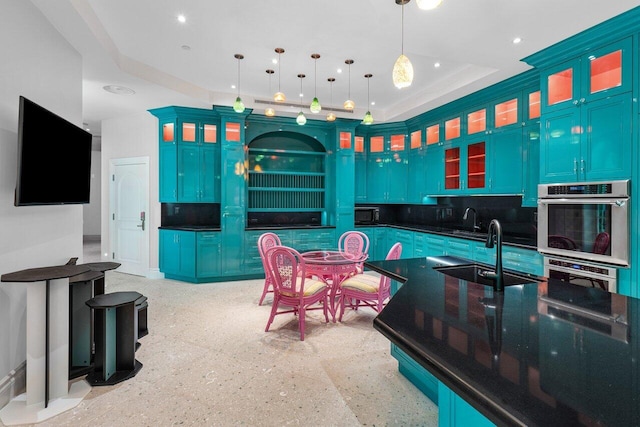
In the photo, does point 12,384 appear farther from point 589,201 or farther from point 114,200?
point 589,201

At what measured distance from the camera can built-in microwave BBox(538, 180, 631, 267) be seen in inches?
105

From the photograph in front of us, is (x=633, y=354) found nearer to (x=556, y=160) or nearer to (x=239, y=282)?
(x=556, y=160)

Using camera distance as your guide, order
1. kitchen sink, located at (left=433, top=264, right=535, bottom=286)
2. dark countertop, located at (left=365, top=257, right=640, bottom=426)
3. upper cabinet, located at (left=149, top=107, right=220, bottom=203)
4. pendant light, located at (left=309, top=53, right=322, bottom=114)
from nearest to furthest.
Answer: dark countertop, located at (left=365, top=257, right=640, bottom=426) < kitchen sink, located at (left=433, top=264, right=535, bottom=286) < pendant light, located at (left=309, top=53, right=322, bottom=114) < upper cabinet, located at (left=149, top=107, right=220, bottom=203)

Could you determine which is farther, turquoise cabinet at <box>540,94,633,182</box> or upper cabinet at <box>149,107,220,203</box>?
upper cabinet at <box>149,107,220,203</box>

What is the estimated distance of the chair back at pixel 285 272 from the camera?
10.3ft

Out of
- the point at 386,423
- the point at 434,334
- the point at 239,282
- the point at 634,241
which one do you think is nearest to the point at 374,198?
the point at 239,282

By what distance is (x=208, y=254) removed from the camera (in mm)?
5371

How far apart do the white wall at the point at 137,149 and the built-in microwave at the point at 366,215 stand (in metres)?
3.70

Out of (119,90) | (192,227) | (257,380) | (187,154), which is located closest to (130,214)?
(192,227)

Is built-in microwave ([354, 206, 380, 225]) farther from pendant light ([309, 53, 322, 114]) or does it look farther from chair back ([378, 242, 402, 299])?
chair back ([378, 242, 402, 299])

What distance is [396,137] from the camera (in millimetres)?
6426

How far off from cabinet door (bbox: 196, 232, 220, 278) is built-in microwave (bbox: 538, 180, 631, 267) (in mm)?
4496

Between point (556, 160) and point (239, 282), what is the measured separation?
4.66 metres

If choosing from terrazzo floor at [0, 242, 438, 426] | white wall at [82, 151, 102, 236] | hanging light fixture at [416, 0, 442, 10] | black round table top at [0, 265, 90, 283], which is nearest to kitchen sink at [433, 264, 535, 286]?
terrazzo floor at [0, 242, 438, 426]
